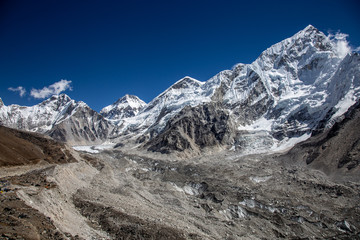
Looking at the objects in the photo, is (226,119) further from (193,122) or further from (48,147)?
(48,147)

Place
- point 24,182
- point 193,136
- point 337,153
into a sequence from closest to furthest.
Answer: point 24,182 < point 337,153 < point 193,136

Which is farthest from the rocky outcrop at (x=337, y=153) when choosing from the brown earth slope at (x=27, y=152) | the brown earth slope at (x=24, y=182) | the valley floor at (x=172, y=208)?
the brown earth slope at (x=27, y=152)

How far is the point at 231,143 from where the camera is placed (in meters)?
182

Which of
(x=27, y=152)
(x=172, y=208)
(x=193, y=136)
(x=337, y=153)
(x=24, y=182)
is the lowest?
(x=24, y=182)

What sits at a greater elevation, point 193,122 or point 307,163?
point 193,122

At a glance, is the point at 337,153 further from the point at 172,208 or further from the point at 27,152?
the point at 27,152

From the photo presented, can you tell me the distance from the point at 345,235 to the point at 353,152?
56.3 metres

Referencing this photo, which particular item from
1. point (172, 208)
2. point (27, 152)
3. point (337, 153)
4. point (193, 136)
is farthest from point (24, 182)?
point (193, 136)

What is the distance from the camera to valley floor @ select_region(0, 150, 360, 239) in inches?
935

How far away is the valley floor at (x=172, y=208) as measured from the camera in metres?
23.7

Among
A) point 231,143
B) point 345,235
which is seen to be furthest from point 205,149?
point 345,235

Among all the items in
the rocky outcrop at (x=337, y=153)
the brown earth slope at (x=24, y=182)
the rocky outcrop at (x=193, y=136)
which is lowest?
the brown earth slope at (x=24, y=182)

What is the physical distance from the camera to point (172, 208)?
149ft

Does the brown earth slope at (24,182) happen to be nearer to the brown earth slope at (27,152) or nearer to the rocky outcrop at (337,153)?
the brown earth slope at (27,152)
